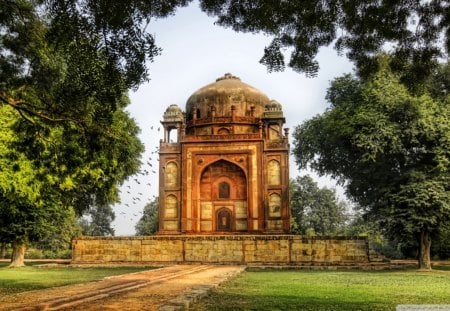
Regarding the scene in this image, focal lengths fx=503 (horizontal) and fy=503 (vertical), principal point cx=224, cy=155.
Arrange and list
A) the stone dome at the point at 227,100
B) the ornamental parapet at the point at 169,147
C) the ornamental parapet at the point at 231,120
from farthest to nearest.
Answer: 1. the stone dome at the point at 227,100
2. the ornamental parapet at the point at 231,120
3. the ornamental parapet at the point at 169,147

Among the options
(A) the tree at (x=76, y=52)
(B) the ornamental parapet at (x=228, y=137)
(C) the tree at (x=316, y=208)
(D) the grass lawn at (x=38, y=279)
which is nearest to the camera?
(A) the tree at (x=76, y=52)

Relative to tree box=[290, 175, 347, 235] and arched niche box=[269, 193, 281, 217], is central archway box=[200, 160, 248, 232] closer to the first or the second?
arched niche box=[269, 193, 281, 217]

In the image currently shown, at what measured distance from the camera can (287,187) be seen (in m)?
29.9

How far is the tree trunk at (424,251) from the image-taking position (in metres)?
20.8

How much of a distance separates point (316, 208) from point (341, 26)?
1803 inches

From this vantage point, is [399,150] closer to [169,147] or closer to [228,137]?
[228,137]

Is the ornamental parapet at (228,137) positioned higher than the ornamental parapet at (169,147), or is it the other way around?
the ornamental parapet at (228,137)

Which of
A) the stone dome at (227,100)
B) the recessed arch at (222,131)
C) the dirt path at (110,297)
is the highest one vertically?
the stone dome at (227,100)

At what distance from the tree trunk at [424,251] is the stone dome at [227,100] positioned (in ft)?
49.7

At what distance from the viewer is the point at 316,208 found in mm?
50938

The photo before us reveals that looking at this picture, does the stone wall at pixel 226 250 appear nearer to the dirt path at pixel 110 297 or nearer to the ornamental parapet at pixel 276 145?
the ornamental parapet at pixel 276 145

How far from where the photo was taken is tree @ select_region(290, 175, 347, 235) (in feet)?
163

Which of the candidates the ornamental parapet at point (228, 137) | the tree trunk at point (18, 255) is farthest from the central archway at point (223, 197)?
the tree trunk at point (18, 255)

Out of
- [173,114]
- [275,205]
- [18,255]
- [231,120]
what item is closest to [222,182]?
[275,205]
